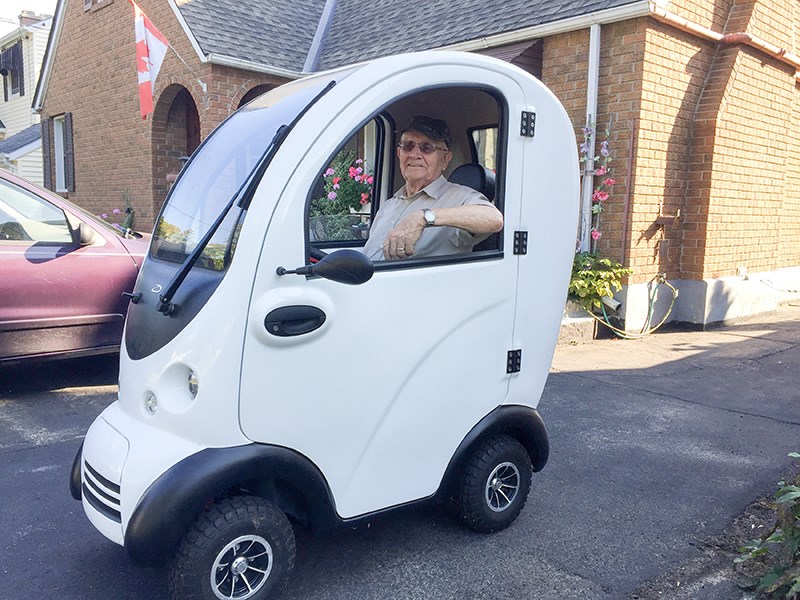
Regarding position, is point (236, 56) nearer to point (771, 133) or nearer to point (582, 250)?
point (582, 250)

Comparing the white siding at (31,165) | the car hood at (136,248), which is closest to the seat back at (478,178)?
the car hood at (136,248)

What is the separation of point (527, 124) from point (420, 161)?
52 cm

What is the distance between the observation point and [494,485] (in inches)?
122

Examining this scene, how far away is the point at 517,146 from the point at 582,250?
5.43m

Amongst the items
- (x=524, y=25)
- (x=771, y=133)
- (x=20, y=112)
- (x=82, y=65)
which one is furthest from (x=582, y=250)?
(x=20, y=112)

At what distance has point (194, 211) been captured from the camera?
273 cm

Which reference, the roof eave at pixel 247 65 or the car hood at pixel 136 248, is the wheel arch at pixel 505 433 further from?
the roof eave at pixel 247 65

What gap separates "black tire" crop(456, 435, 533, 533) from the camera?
9.87 feet

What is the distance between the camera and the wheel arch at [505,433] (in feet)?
9.62

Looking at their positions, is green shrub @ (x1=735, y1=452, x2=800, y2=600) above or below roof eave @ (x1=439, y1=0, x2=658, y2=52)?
below

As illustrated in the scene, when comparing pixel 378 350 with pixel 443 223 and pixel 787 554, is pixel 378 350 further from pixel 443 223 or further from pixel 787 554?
pixel 787 554

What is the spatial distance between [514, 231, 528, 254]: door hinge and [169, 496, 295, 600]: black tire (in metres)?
1.45

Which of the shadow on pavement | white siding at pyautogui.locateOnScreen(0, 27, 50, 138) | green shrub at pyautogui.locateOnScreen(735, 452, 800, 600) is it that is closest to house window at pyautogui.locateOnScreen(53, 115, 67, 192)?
white siding at pyautogui.locateOnScreen(0, 27, 50, 138)

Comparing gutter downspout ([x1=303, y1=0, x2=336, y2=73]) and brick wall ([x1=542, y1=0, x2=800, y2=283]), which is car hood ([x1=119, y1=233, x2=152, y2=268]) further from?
gutter downspout ([x1=303, y1=0, x2=336, y2=73])
